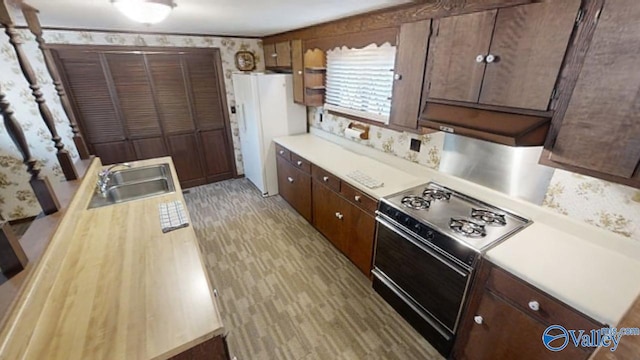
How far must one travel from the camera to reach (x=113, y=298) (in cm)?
115

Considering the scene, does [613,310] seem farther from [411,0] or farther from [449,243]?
[411,0]

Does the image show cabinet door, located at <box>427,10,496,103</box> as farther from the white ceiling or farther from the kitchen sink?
the kitchen sink

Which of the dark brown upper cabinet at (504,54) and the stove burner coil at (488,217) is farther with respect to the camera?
the stove burner coil at (488,217)

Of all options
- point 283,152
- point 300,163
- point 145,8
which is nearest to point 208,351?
point 145,8

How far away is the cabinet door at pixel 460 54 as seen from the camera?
4.85 ft

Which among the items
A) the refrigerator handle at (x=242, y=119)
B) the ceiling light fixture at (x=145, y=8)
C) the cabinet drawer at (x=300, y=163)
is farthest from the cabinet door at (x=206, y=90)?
the ceiling light fixture at (x=145, y=8)

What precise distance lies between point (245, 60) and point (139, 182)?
2.43 meters

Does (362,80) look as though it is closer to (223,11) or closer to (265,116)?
(223,11)

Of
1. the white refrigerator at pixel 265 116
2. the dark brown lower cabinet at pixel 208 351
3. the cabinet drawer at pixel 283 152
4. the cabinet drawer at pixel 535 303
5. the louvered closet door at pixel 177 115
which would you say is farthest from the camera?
the louvered closet door at pixel 177 115

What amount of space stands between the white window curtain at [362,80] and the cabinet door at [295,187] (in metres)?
0.85

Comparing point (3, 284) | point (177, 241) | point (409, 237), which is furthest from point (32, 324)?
point (409, 237)

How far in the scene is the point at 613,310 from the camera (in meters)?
1.06

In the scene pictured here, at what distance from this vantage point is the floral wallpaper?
289 centimetres

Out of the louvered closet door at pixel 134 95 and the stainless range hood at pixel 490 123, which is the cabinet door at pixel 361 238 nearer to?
the stainless range hood at pixel 490 123
